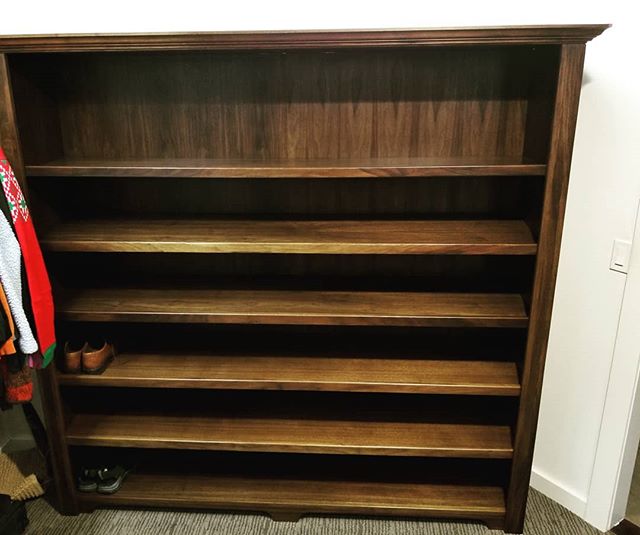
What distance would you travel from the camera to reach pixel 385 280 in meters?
1.74

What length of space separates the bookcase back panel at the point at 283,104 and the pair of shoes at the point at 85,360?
1.87ft

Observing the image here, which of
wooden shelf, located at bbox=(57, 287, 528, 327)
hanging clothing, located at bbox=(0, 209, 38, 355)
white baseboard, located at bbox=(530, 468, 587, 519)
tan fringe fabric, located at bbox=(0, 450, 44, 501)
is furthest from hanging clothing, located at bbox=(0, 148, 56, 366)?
white baseboard, located at bbox=(530, 468, 587, 519)

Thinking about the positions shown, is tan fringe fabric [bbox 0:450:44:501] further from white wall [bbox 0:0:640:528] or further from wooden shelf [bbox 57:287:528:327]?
white wall [bbox 0:0:640:528]

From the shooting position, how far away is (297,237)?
1511 millimetres

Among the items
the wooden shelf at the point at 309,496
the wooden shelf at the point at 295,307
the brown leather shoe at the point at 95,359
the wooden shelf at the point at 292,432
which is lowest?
the wooden shelf at the point at 309,496

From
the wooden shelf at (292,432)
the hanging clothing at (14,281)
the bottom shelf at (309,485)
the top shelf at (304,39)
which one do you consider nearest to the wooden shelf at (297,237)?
the hanging clothing at (14,281)

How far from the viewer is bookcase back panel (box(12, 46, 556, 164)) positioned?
1541mm

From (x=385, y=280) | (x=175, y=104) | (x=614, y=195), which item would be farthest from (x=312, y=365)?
(x=614, y=195)

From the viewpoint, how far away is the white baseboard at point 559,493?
1.78 metres

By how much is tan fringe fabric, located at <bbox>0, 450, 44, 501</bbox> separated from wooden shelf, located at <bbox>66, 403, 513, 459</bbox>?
303mm

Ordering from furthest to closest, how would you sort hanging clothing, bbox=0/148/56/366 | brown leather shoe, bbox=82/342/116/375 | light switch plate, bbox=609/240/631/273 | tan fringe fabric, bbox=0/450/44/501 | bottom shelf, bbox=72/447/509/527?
tan fringe fabric, bbox=0/450/44/501 < bottom shelf, bbox=72/447/509/527 < brown leather shoe, bbox=82/342/116/375 < light switch plate, bbox=609/240/631/273 < hanging clothing, bbox=0/148/56/366

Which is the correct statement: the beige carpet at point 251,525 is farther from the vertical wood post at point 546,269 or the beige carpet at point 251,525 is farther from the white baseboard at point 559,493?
the vertical wood post at point 546,269

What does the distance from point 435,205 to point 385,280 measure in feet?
0.93

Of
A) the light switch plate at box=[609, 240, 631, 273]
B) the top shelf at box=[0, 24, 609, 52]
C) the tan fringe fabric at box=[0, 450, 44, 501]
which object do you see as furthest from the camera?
the tan fringe fabric at box=[0, 450, 44, 501]
